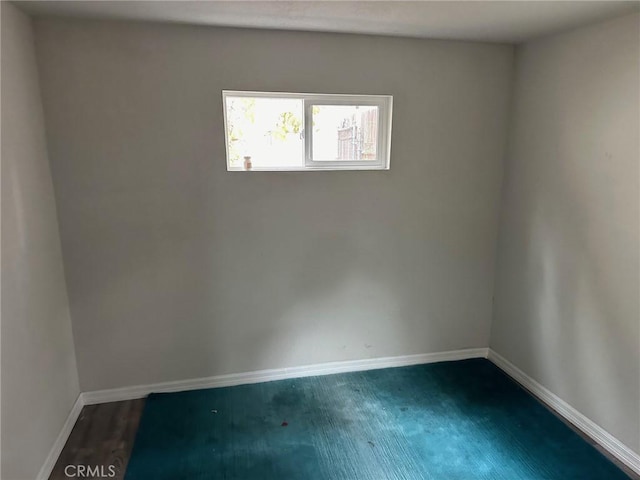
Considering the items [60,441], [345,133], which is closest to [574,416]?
[345,133]

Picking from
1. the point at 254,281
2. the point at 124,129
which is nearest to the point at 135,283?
the point at 254,281

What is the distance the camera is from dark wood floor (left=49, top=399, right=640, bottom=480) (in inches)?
88.7

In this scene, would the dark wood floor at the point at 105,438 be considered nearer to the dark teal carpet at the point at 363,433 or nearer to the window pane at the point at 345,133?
the dark teal carpet at the point at 363,433

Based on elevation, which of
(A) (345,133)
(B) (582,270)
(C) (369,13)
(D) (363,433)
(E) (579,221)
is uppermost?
(C) (369,13)

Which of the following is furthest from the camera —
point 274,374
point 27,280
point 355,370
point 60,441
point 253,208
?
point 355,370

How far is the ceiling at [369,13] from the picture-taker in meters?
2.05

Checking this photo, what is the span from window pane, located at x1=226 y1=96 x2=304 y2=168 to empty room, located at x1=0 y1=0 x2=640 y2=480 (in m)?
0.01

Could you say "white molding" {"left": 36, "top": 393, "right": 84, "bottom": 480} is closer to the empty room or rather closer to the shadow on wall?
the empty room

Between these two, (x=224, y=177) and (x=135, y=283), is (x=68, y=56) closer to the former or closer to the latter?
(x=224, y=177)

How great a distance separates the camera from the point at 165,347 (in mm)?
2830

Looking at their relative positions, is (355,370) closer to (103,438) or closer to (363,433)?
(363,433)

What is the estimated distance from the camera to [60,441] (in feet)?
7.72

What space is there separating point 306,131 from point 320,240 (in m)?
0.73

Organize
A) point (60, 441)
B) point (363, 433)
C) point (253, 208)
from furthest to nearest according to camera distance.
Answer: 1. point (253, 208)
2. point (363, 433)
3. point (60, 441)
